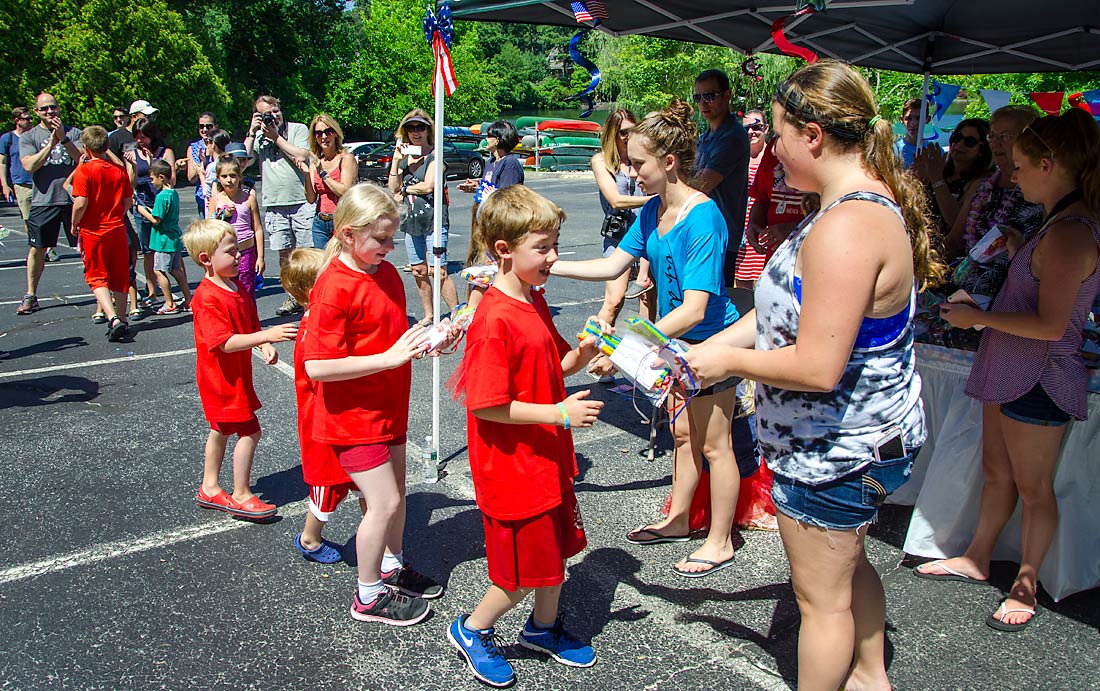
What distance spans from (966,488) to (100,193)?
7424mm

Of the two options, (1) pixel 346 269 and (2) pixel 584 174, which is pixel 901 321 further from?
(2) pixel 584 174

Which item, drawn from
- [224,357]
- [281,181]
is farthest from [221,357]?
[281,181]

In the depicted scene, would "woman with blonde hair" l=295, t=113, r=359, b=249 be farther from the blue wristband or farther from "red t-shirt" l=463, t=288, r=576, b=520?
the blue wristband

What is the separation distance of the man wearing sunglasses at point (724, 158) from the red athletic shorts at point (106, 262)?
5.67 m

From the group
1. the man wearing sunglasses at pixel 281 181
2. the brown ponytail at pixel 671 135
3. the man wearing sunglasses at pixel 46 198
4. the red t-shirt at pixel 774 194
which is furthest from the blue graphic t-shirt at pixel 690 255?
the man wearing sunglasses at pixel 46 198

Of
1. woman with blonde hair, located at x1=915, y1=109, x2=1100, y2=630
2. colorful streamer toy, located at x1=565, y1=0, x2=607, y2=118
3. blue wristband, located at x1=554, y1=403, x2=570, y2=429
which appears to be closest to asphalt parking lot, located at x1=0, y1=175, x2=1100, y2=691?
woman with blonde hair, located at x1=915, y1=109, x2=1100, y2=630

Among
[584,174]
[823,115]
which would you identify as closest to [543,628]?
[823,115]

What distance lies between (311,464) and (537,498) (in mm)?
1168

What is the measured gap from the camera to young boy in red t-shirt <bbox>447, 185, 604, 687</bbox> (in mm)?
2363

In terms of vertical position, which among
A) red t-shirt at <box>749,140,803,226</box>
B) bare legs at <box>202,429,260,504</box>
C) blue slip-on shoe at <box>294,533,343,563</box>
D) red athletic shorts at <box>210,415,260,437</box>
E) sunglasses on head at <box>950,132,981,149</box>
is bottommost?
blue slip-on shoe at <box>294,533,343,563</box>

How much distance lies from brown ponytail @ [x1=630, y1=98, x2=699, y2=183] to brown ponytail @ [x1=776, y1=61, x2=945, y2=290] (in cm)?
103

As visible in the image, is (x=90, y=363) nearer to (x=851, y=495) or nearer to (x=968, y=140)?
(x=851, y=495)

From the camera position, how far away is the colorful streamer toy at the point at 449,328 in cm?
255

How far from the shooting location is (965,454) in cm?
347
